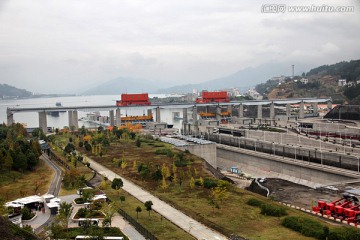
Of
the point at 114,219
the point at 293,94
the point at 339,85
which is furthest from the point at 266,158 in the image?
the point at 339,85

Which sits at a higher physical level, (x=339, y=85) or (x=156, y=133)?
(x=339, y=85)

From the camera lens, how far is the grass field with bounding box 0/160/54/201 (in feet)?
75.4

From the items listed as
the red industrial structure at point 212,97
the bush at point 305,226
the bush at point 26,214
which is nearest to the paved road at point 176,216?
the bush at point 305,226

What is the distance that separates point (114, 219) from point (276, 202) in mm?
9343

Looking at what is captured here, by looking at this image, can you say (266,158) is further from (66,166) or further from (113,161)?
(66,166)

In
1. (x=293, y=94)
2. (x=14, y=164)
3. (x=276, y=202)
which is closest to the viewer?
(x=276, y=202)

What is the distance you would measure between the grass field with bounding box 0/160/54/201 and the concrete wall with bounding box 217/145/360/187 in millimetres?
20283

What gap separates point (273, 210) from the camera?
753 inches

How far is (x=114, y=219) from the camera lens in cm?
1867

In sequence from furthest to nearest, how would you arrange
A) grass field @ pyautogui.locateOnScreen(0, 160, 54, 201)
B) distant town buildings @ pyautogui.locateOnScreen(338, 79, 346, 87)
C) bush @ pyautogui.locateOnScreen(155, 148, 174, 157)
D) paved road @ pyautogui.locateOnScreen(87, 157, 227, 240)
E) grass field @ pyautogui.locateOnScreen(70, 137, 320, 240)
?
distant town buildings @ pyautogui.locateOnScreen(338, 79, 346, 87), bush @ pyautogui.locateOnScreen(155, 148, 174, 157), grass field @ pyautogui.locateOnScreen(0, 160, 54, 201), grass field @ pyautogui.locateOnScreen(70, 137, 320, 240), paved road @ pyautogui.locateOnScreen(87, 157, 227, 240)

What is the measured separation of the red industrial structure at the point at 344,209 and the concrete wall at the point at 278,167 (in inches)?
377

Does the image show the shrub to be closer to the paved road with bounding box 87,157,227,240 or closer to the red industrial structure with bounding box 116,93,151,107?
the paved road with bounding box 87,157,227,240

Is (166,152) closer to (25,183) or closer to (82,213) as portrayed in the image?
(25,183)

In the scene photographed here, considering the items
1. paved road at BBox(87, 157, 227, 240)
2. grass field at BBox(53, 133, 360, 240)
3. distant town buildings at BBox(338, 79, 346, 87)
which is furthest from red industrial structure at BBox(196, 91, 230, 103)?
distant town buildings at BBox(338, 79, 346, 87)
